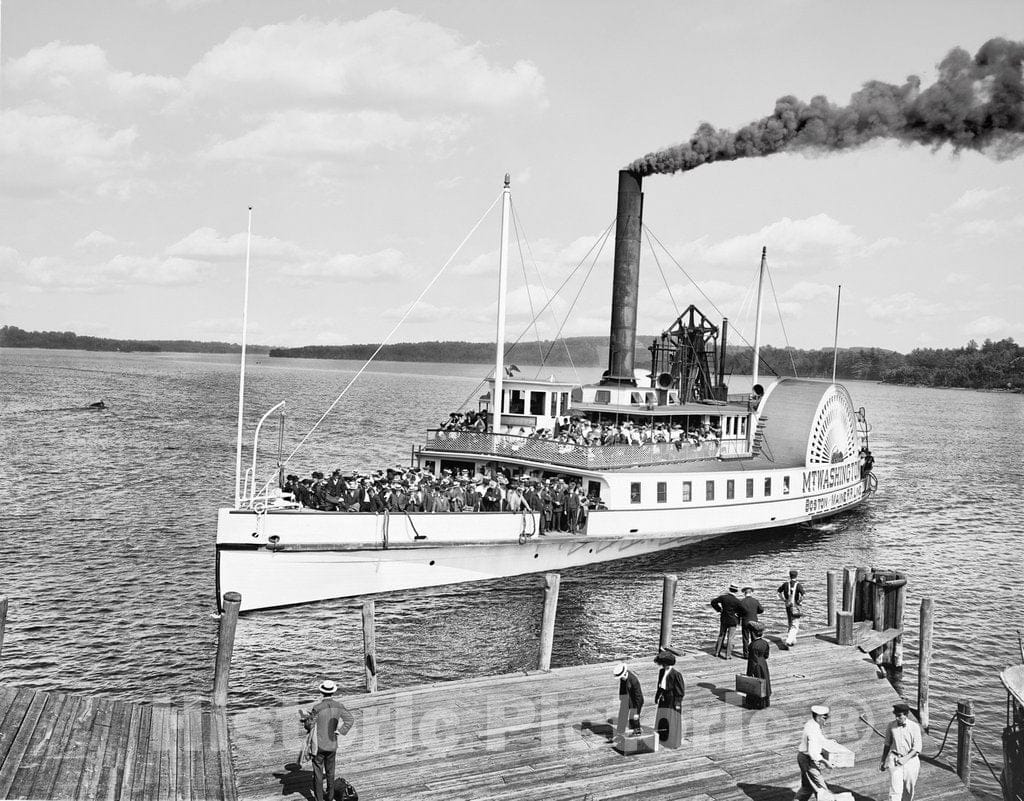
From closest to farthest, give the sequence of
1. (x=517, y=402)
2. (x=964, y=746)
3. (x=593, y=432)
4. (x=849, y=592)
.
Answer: (x=964, y=746) → (x=849, y=592) → (x=593, y=432) → (x=517, y=402)

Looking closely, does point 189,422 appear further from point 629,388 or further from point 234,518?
point 234,518

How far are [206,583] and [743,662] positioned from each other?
20265 millimetres

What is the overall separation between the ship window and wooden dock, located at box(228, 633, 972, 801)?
2085cm

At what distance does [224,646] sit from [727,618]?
973cm

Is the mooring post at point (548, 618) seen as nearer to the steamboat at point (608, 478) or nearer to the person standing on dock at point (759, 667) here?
the person standing on dock at point (759, 667)

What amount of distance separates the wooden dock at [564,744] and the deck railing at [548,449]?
16.5 m

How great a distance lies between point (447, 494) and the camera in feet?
94.9

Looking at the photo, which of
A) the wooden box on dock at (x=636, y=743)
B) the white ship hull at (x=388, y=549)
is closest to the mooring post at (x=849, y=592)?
the wooden box on dock at (x=636, y=743)

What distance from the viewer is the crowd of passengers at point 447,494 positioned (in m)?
27.3

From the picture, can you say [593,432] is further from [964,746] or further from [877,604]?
[964,746]

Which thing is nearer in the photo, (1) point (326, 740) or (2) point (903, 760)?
(1) point (326, 740)

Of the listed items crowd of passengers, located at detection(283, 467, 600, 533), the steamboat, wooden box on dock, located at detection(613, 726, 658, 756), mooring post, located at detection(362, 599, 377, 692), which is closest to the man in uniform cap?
wooden box on dock, located at detection(613, 726, 658, 756)

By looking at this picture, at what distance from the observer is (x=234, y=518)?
80.9ft

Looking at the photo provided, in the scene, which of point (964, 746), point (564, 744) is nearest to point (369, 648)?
point (564, 744)
